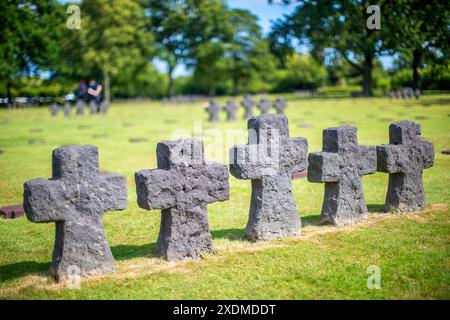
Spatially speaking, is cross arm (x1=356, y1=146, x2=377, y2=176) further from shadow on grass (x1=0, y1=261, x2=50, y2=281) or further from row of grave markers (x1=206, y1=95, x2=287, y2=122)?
row of grave markers (x1=206, y1=95, x2=287, y2=122)

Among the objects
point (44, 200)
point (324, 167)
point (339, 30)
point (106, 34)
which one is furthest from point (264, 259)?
point (106, 34)

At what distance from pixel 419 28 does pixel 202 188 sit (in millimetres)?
40322

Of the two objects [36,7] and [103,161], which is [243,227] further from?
[36,7]

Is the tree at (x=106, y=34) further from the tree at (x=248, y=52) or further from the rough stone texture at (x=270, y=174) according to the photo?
the rough stone texture at (x=270, y=174)

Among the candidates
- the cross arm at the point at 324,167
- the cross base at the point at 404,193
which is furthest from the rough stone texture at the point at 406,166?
the cross arm at the point at 324,167

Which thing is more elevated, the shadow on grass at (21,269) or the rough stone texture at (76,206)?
the rough stone texture at (76,206)

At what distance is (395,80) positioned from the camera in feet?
175

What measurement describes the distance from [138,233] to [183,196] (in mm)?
1800

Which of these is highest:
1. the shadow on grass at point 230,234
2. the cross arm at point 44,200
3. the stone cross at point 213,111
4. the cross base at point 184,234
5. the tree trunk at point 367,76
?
the tree trunk at point 367,76

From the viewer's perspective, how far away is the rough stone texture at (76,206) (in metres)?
4.87

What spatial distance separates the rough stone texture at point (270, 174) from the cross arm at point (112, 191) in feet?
4.83

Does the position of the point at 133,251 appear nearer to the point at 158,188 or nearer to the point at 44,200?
the point at 158,188

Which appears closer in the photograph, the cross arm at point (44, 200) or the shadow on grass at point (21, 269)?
the cross arm at point (44, 200)
